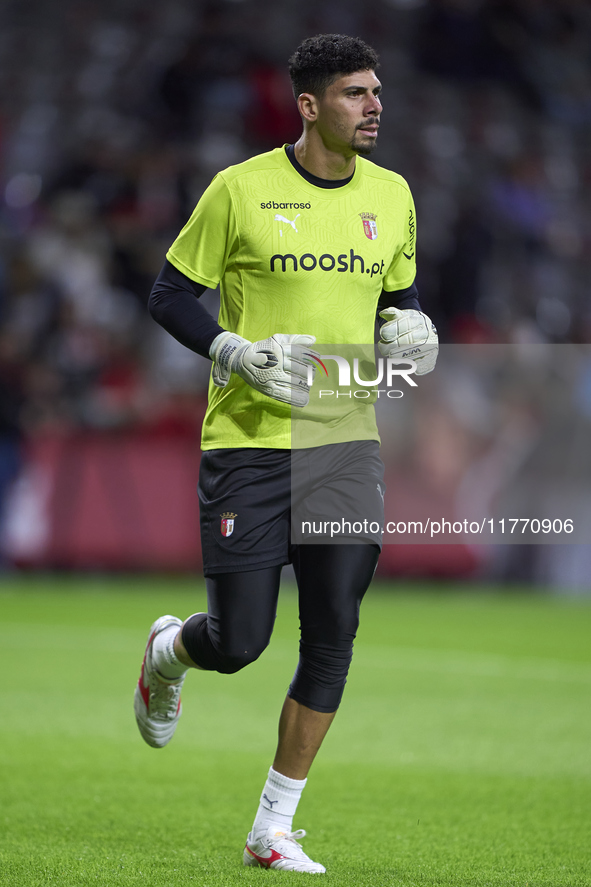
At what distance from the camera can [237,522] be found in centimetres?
399

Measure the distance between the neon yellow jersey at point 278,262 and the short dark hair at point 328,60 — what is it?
29cm

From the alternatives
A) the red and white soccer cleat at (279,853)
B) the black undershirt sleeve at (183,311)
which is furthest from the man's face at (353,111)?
the red and white soccer cleat at (279,853)

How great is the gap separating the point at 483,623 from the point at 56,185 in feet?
23.6

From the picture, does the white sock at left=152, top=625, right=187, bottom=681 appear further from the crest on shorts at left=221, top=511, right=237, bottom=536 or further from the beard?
the beard

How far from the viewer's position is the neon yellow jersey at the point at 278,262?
404cm

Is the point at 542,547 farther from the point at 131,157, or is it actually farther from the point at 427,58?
the point at 427,58

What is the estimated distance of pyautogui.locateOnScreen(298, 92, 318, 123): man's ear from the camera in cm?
412

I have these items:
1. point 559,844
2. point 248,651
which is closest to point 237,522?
point 248,651

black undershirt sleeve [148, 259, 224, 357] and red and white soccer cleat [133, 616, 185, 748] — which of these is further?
red and white soccer cleat [133, 616, 185, 748]

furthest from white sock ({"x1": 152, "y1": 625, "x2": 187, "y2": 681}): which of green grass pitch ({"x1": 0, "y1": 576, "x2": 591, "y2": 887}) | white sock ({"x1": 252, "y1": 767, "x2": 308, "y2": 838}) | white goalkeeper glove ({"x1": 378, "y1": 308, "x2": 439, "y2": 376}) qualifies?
white goalkeeper glove ({"x1": 378, "y1": 308, "x2": 439, "y2": 376})

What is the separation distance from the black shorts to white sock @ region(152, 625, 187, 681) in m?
0.55

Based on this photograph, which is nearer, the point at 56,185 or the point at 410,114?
the point at 56,185

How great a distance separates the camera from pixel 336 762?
5.55 m

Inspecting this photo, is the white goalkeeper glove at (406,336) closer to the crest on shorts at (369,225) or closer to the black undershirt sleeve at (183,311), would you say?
the crest on shorts at (369,225)
